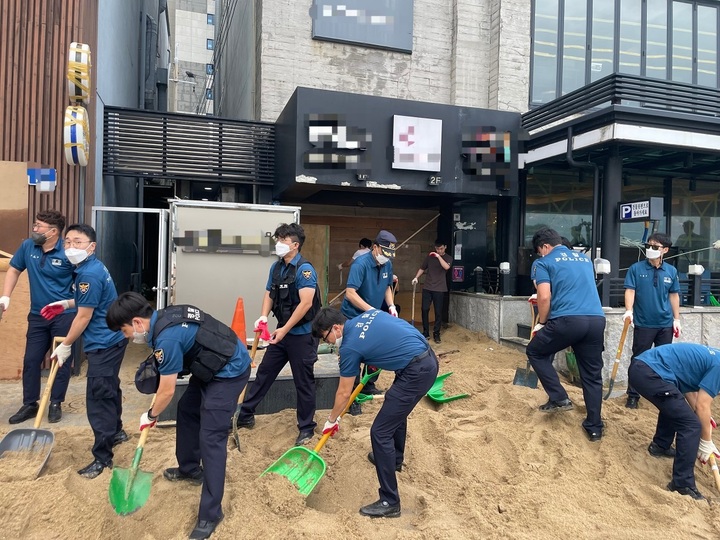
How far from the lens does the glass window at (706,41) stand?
11.6 metres

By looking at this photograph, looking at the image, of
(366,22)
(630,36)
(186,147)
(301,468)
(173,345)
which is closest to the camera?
(173,345)

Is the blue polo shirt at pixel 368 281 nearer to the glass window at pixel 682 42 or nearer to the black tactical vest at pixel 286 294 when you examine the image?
the black tactical vest at pixel 286 294

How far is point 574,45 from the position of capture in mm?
11008

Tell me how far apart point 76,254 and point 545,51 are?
33.8 ft

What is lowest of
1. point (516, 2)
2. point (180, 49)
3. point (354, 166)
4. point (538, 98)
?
point (354, 166)

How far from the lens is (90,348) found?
406 centimetres

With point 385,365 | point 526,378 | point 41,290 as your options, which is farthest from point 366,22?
point 385,365

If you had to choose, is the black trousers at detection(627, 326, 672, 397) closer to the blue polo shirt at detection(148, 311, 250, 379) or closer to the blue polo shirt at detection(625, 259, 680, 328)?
the blue polo shirt at detection(625, 259, 680, 328)

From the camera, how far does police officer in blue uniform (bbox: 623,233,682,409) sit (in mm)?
5656

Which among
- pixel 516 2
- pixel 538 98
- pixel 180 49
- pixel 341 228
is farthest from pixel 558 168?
pixel 180 49

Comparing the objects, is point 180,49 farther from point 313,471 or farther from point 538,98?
point 313,471

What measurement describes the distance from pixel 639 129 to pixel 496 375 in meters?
4.05

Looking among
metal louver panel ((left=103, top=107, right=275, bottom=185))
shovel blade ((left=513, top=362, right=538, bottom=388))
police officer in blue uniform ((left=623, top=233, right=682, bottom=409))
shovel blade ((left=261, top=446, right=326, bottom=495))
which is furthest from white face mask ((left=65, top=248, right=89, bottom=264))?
police officer in blue uniform ((left=623, top=233, right=682, bottom=409))

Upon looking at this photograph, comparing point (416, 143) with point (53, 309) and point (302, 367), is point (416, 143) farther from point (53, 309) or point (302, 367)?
point (53, 309)
